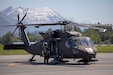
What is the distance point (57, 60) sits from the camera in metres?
23.4

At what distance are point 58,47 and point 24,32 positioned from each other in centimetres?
498

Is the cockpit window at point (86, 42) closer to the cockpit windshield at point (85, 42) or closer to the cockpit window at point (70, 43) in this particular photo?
the cockpit windshield at point (85, 42)

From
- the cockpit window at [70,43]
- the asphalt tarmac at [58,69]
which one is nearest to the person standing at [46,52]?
the cockpit window at [70,43]

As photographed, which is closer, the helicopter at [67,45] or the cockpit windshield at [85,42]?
the helicopter at [67,45]

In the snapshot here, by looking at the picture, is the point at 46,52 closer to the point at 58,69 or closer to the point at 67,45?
the point at 67,45

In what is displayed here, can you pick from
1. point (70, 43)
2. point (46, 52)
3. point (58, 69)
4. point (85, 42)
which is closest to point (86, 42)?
point (85, 42)

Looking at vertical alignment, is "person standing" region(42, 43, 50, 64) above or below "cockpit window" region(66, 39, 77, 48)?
below

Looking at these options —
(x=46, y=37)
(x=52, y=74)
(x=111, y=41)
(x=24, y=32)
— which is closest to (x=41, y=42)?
(x=46, y=37)

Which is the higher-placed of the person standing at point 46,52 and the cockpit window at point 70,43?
the cockpit window at point 70,43

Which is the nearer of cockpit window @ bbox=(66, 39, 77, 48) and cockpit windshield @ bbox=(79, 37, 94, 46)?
cockpit windshield @ bbox=(79, 37, 94, 46)

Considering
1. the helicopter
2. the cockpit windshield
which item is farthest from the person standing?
the cockpit windshield

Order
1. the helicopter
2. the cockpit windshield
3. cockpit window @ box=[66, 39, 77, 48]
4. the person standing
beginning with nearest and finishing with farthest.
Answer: the helicopter → the cockpit windshield → cockpit window @ box=[66, 39, 77, 48] → the person standing

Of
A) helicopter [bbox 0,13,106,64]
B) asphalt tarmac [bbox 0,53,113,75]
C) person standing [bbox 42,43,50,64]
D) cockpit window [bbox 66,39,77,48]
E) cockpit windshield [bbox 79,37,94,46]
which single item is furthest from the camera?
person standing [bbox 42,43,50,64]

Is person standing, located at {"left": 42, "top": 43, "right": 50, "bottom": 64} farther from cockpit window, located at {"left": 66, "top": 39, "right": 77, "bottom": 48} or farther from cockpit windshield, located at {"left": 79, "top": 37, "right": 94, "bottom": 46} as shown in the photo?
cockpit windshield, located at {"left": 79, "top": 37, "right": 94, "bottom": 46}
